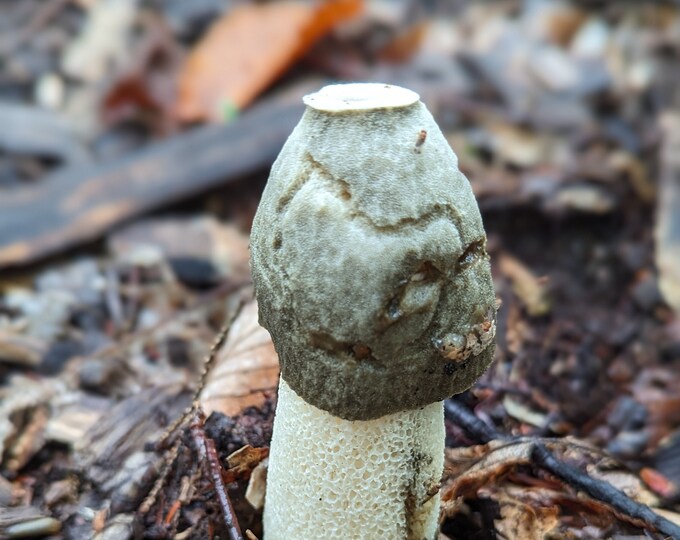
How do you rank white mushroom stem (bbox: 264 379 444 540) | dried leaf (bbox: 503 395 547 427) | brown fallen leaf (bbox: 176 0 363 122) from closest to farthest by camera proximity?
white mushroom stem (bbox: 264 379 444 540) < dried leaf (bbox: 503 395 547 427) < brown fallen leaf (bbox: 176 0 363 122)

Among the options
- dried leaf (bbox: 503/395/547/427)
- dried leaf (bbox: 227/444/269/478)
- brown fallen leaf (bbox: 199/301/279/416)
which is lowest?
dried leaf (bbox: 503/395/547/427)

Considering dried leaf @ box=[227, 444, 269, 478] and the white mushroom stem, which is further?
dried leaf @ box=[227, 444, 269, 478]

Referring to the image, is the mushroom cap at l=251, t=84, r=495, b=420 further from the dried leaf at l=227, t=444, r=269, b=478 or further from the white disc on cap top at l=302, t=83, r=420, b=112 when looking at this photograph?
the dried leaf at l=227, t=444, r=269, b=478

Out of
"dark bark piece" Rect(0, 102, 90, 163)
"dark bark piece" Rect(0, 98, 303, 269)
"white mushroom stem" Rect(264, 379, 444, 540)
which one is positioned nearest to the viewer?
"white mushroom stem" Rect(264, 379, 444, 540)

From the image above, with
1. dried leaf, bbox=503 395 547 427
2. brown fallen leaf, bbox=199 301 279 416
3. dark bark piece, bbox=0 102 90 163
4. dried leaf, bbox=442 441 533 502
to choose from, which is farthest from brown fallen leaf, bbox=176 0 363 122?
dried leaf, bbox=442 441 533 502

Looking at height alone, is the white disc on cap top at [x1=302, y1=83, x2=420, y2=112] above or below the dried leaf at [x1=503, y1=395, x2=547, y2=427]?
above

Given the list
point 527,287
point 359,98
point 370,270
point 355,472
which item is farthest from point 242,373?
point 527,287
